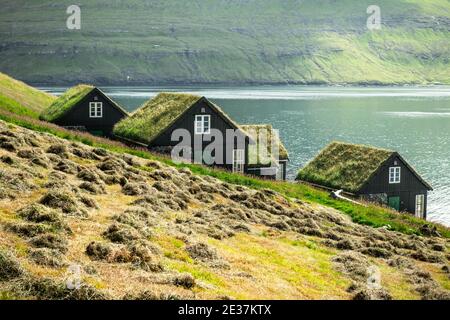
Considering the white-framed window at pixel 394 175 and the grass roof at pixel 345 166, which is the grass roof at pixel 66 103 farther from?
the white-framed window at pixel 394 175

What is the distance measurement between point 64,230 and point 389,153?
40.8 metres

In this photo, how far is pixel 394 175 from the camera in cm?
5831

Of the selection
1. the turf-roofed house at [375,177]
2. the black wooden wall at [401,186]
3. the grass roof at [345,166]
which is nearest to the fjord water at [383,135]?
the black wooden wall at [401,186]

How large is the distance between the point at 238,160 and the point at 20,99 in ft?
129

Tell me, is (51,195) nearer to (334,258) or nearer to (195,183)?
(334,258)


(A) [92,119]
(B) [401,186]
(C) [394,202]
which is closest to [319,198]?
(C) [394,202]

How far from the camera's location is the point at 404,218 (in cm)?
4988

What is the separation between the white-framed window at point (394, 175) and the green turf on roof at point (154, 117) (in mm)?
19239

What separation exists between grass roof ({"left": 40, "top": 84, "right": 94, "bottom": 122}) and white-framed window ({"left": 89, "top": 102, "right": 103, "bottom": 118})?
1.53 m

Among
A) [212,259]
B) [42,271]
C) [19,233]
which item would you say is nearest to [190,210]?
[212,259]

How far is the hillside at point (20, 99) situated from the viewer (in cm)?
7594

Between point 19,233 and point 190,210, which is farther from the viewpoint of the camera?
point 190,210

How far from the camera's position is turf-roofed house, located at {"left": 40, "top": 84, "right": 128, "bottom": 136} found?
7375 centimetres
